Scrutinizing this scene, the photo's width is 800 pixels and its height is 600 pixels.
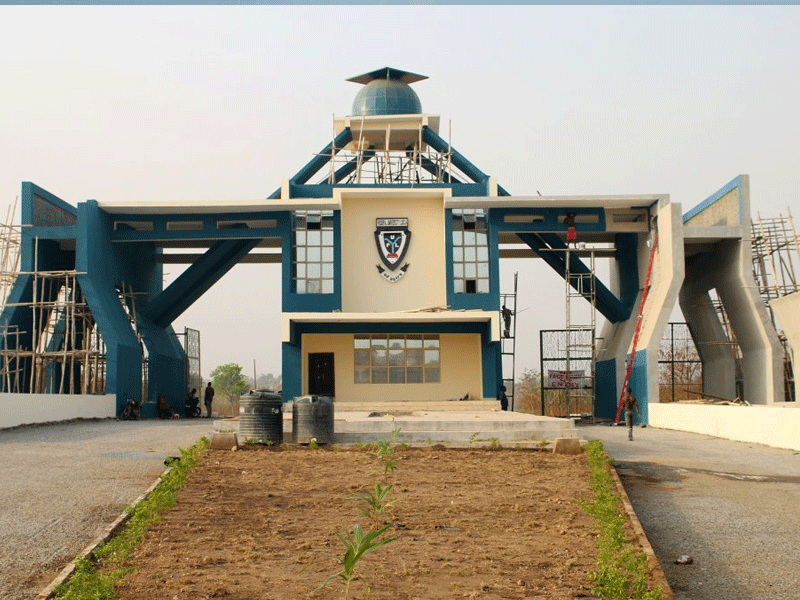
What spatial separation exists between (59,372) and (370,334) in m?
10.8

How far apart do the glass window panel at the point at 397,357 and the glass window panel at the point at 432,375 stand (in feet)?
2.76

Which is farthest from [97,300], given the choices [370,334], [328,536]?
[328,536]

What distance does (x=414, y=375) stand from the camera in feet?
108

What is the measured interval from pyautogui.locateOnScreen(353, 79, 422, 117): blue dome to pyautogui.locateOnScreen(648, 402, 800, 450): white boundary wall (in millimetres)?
15722

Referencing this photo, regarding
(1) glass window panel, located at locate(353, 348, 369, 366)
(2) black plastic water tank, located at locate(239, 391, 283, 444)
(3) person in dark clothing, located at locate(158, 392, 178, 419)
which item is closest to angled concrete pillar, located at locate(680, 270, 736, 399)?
(1) glass window panel, located at locate(353, 348, 369, 366)

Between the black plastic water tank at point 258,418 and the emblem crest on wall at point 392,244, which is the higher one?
the emblem crest on wall at point 392,244

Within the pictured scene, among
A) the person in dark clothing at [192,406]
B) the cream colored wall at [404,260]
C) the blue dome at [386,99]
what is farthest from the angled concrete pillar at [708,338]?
the person in dark clothing at [192,406]

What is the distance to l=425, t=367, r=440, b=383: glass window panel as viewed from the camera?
33000 millimetres

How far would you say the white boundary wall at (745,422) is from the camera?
18672 millimetres

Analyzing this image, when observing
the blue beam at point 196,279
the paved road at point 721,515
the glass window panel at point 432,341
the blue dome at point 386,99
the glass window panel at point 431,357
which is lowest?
the paved road at point 721,515

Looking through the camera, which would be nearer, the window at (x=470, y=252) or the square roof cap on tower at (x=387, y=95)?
the window at (x=470, y=252)

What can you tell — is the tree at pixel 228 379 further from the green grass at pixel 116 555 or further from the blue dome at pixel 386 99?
the green grass at pixel 116 555

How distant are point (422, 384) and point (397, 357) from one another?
3.96 ft

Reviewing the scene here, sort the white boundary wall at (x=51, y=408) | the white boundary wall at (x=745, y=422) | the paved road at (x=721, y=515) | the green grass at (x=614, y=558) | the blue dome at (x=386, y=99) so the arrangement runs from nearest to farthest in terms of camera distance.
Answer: the green grass at (x=614, y=558), the paved road at (x=721, y=515), the white boundary wall at (x=745, y=422), the white boundary wall at (x=51, y=408), the blue dome at (x=386, y=99)
